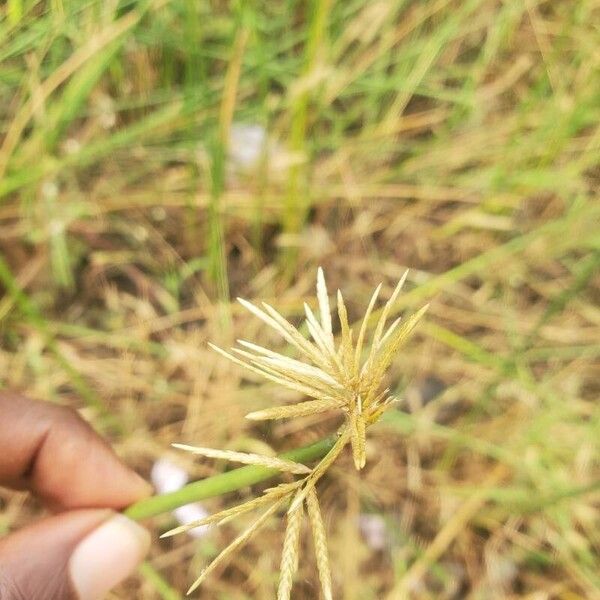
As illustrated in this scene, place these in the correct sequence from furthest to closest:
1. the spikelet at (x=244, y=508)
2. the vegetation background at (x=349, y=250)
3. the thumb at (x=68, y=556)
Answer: the vegetation background at (x=349, y=250), the thumb at (x=68, y=556), the spikelet at (x=244, y=508)

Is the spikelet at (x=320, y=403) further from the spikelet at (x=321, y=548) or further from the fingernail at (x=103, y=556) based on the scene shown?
the fingernail at (x=103, y=556)

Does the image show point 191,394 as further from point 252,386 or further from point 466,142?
point 466,142

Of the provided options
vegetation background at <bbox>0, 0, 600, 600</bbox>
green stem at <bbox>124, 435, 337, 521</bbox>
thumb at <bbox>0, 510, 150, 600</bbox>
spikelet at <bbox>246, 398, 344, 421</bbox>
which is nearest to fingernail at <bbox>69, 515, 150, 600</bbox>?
thumb at <bbox>0, 510, 150, 600</bbox>

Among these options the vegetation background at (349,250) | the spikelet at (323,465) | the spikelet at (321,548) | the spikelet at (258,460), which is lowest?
the vegetation background at (349,250)

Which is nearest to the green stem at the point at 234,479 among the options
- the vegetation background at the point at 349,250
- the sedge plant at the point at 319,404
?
the sedge plant at the point at 319,404

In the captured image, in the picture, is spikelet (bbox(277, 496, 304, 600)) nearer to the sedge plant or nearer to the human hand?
the sedge plant

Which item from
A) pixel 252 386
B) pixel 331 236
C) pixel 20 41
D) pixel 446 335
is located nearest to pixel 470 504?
pixel 446 335

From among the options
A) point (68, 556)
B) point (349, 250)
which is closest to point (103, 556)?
point (68, 556)

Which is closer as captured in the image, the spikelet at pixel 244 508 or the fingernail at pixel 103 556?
the spikelet at pixel 244 508
